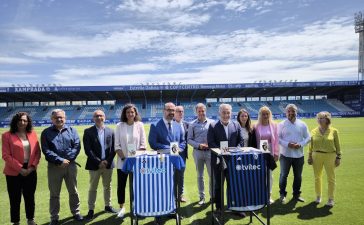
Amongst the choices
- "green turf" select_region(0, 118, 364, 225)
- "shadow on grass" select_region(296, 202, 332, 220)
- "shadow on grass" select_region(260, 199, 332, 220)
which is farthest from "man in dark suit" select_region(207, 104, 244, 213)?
"shadow on grass" select_region(296, 202, 332, 220)

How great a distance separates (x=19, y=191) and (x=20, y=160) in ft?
1.74

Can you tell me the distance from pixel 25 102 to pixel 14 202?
55.8 m

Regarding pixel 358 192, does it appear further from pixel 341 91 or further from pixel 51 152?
pixel 341 91

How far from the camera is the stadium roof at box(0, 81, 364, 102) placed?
44.5 meters

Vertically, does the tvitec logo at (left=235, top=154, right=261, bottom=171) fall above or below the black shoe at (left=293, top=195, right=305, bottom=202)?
above

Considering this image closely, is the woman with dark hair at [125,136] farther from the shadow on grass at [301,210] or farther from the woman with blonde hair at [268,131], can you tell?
the shadow on grass at [301,210]

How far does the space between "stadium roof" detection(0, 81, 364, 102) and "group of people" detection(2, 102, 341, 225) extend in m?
40.5

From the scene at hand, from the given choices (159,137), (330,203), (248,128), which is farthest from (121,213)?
(330,203)

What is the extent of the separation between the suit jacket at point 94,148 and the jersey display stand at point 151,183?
4.85 feet

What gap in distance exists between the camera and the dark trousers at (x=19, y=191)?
4.55m

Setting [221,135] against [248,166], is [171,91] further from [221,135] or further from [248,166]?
[248,166]

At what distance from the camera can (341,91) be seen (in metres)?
55.3

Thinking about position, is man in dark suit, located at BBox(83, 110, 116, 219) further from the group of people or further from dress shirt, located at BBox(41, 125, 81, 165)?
dress shirt, located at BBox(41, 125, 81, 165)

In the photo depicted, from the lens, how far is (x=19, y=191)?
4.59 metres
